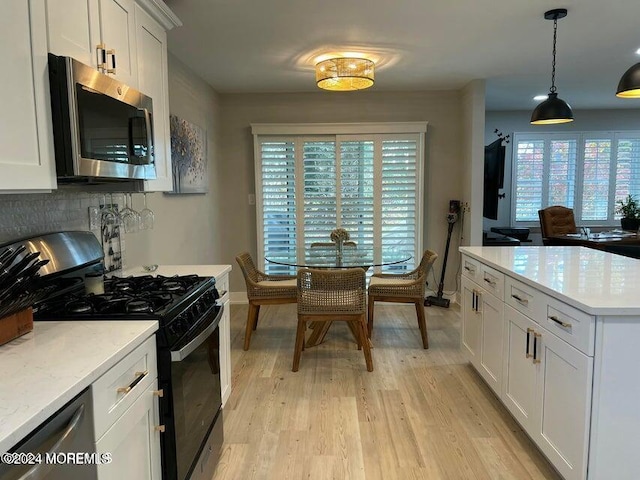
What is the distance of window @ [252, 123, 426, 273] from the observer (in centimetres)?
492

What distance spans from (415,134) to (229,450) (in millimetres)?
3874

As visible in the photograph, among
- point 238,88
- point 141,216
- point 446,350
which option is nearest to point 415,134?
point 238,88

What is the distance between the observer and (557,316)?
1.82 meters

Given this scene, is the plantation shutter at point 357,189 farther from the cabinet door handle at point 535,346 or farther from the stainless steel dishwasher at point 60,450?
the stainless steel dishwasher at point 60,450

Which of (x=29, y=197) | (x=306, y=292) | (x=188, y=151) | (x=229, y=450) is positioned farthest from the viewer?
(x=188, y=151)

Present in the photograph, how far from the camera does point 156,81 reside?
2301 millimetres

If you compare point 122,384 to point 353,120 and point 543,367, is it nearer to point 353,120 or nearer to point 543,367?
point 543,367

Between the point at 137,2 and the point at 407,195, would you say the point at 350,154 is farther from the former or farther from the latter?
the point at 137,2

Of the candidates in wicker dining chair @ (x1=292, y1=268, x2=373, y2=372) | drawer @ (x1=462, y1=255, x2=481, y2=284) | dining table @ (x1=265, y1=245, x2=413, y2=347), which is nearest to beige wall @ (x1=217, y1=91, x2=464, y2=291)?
dining table @ (x1=265, y1=245, x2=413, y2=347)

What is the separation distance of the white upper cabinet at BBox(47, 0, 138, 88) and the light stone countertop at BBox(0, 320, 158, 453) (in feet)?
3.10

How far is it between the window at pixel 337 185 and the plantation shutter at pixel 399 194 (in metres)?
0.01

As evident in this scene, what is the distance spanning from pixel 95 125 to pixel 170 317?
769 mm

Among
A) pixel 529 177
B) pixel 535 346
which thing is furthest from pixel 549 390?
pixel 529 177

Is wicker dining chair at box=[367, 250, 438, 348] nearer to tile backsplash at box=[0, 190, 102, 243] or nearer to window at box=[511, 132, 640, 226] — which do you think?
tile backsplash at box=[0, 190, 102, 243]
